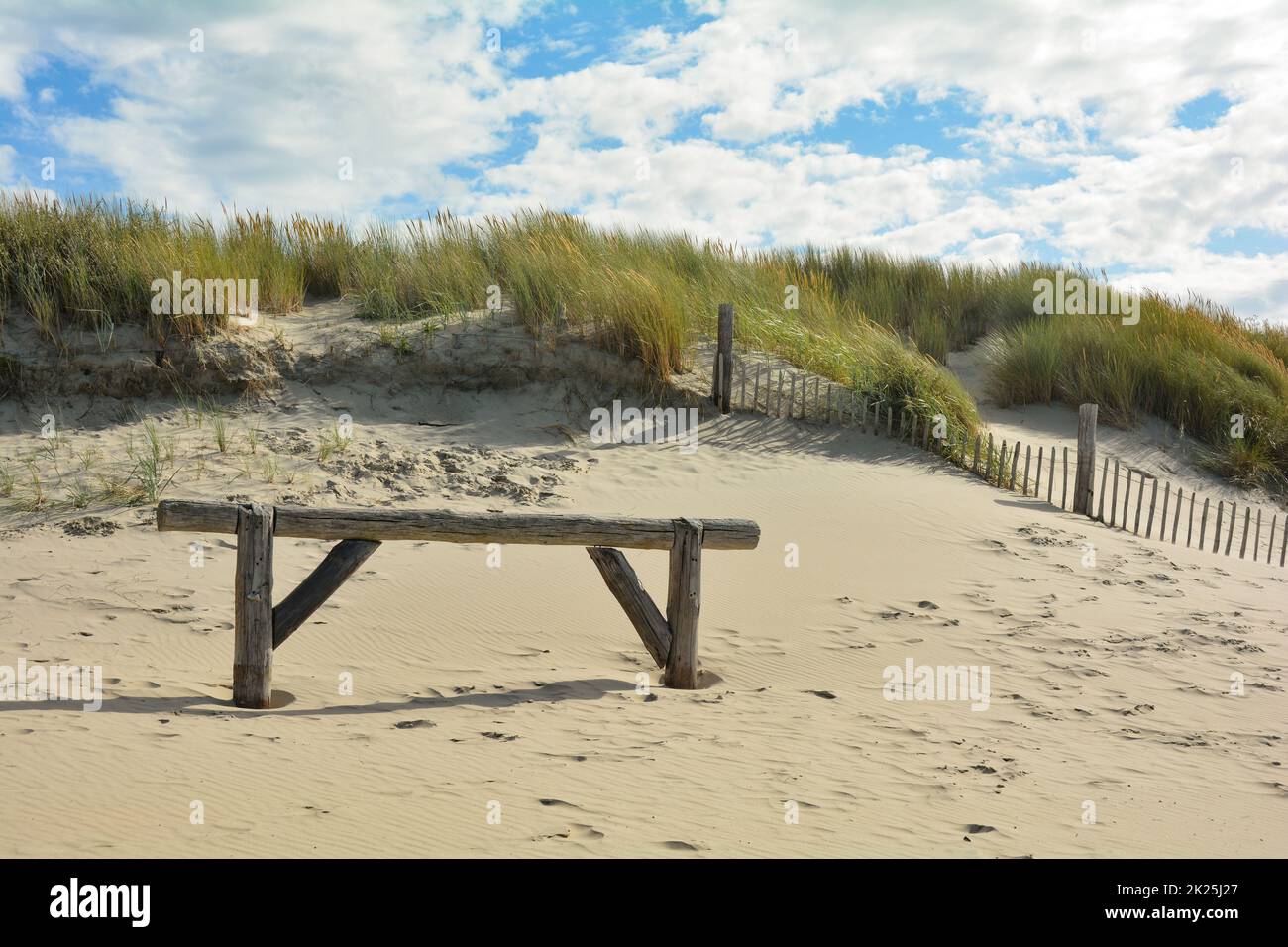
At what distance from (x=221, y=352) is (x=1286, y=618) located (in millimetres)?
11297

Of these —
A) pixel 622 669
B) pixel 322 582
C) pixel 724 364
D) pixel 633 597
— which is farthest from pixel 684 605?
pixel 724 364

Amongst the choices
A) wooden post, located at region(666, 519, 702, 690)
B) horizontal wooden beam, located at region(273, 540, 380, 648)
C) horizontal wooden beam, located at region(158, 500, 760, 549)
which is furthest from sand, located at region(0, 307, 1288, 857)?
horizontal wooden beam, located at region(158, 500, 760, 549)

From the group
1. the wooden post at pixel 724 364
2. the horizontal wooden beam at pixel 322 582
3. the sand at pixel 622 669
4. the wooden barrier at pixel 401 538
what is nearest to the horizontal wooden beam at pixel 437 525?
the wooden barrier at pixel 401 538

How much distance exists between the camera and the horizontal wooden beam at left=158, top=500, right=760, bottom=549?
18.5ft

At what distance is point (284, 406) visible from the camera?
12609 millimetres

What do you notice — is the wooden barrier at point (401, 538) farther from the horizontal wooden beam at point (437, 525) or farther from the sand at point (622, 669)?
the sand at point (622, 669)

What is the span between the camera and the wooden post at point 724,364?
13297 millimetres

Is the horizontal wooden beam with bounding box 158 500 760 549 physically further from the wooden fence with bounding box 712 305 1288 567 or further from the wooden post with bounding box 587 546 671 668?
the wooden fence with bounding box 712 305 1288 567

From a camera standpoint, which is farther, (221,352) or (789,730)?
(221,352)

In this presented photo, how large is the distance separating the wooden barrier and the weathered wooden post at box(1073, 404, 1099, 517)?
22.7 feet

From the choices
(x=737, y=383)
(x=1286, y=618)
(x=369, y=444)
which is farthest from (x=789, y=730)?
(x=737, y=383)

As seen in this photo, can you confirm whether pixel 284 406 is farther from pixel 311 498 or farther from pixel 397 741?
pixel 397 741

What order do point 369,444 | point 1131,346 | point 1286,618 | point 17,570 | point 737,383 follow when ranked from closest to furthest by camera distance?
point 17,570 → point 1286,618 → point 369,444 → point 737,383 → point 1131,346

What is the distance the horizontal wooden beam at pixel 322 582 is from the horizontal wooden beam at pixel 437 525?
146mm
